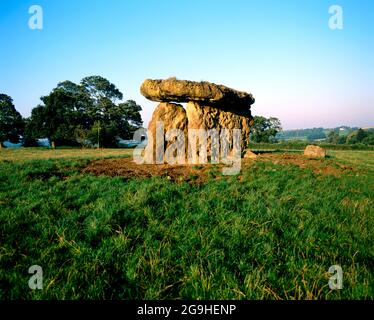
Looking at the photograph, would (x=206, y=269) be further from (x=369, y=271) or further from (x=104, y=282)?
(x=369, y=271)

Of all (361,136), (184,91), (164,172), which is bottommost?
(164,172)

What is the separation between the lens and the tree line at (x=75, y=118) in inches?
1518

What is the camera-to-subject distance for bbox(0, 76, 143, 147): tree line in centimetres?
3856

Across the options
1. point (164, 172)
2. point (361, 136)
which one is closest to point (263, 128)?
point (361, 136)

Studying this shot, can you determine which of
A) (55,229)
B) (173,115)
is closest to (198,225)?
(55,229)

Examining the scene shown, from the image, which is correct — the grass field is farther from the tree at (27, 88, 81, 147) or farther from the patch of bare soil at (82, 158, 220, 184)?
the tree at (27, 88, 81, 147)

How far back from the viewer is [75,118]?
42250 millimetres

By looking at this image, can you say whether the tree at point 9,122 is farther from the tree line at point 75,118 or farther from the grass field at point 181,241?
the grass field at point 181,241

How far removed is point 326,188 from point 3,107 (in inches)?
1854

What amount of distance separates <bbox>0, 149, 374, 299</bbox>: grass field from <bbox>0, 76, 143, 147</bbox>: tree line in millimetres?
34254

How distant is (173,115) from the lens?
13.0 meters

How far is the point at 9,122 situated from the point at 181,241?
150 feet

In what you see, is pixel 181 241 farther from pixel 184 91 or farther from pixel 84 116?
pixel 84 116

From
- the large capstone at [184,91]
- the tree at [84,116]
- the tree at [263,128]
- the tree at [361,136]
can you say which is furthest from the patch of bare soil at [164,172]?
the tree at [361,136]
